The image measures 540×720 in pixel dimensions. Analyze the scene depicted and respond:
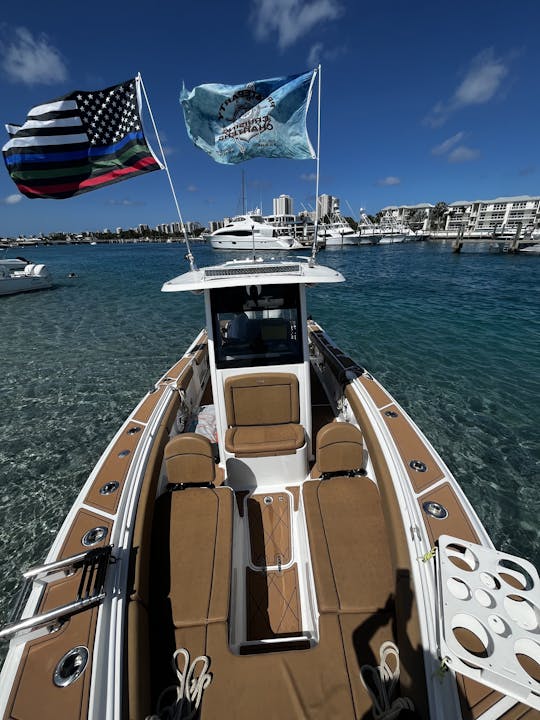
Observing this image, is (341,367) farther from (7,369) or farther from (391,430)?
(7,369)

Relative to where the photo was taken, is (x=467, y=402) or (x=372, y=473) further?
(x=467, y=402)

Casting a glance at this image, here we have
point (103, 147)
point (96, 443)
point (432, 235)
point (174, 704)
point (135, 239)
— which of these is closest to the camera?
point (174, 704)

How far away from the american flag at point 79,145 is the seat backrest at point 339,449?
461cm

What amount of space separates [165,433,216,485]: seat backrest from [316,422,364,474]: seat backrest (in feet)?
4.05

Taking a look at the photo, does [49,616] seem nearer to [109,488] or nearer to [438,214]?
[109,488]

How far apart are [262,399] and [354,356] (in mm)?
7996

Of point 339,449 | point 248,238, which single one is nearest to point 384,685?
point 339,449

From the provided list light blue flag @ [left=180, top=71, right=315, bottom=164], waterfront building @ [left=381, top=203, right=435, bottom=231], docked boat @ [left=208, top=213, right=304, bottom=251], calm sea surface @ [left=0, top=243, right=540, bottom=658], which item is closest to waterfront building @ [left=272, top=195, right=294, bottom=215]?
waterfront building @ [left=381, top=203, right=435, bottom=231]

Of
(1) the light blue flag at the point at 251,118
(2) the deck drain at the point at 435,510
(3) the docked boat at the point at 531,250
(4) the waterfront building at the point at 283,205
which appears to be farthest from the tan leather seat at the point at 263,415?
(4) the waterfront building at the point at 283,205

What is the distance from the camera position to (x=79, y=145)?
4.55m

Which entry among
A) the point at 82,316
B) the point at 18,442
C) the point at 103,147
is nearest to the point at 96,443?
the point at 18,442

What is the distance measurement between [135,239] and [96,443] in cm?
19896

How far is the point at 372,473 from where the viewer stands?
367 centimetres

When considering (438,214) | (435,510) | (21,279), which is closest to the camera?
(435,510)
